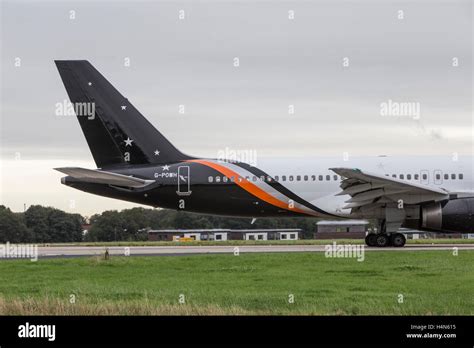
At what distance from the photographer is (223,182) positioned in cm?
4031

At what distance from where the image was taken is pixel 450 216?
125 feet

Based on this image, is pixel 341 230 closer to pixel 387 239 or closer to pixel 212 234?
pixel 212 234

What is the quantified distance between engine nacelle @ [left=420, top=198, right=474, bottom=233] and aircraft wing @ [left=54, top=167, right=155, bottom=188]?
1294cm

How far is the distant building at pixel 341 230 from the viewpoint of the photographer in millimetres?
81750

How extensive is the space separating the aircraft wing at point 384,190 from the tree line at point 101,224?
1575cm

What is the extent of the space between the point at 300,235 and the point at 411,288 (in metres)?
65.2

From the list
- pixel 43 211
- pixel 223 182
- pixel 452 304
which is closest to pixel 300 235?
pixel 43 211

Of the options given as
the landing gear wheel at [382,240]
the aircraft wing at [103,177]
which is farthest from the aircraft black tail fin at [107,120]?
the landing gear wheel at [382,240]

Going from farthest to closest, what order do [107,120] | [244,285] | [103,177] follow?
[107,120] < [103,177] < [244,285]

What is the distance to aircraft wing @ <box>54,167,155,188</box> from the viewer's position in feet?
127

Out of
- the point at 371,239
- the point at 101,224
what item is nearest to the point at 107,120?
the point at 371,239

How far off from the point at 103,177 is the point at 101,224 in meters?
37.7

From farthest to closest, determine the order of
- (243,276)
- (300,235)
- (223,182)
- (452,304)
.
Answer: (300,235), (223,182), (243,276), (452,304)
